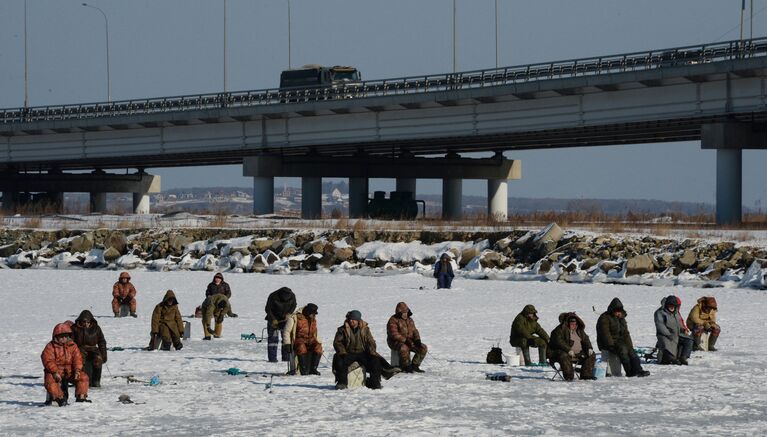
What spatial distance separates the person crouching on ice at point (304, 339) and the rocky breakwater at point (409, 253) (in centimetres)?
2227

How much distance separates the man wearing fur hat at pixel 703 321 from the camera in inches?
956

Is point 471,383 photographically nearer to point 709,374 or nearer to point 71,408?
point 709,374

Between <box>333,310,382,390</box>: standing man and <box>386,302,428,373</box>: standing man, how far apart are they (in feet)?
4.29

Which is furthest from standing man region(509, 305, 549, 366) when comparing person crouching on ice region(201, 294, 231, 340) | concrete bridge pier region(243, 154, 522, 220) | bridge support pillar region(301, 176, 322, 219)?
bridge support pillar region(301, 176, 322, 219)

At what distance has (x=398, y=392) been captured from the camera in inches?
776

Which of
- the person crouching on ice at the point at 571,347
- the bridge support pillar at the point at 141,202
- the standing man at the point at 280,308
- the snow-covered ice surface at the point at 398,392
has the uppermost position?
the bridge support pillar at the point at 141,202

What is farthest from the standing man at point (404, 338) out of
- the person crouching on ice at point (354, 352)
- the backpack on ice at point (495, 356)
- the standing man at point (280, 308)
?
the standing man at point (280, 308)

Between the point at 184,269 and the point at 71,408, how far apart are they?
119 ft

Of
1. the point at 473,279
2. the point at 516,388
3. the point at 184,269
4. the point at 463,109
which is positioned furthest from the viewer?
the point at 463,109

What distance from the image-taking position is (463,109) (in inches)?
2603

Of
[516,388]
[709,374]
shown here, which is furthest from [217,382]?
[709,374]

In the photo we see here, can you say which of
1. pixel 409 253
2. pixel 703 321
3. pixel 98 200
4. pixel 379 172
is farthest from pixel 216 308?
pixel 98 200

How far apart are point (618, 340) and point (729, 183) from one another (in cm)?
3641

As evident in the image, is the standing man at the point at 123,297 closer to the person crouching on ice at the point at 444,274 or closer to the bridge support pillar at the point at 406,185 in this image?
the person crouching on ice at the point at 444,274
